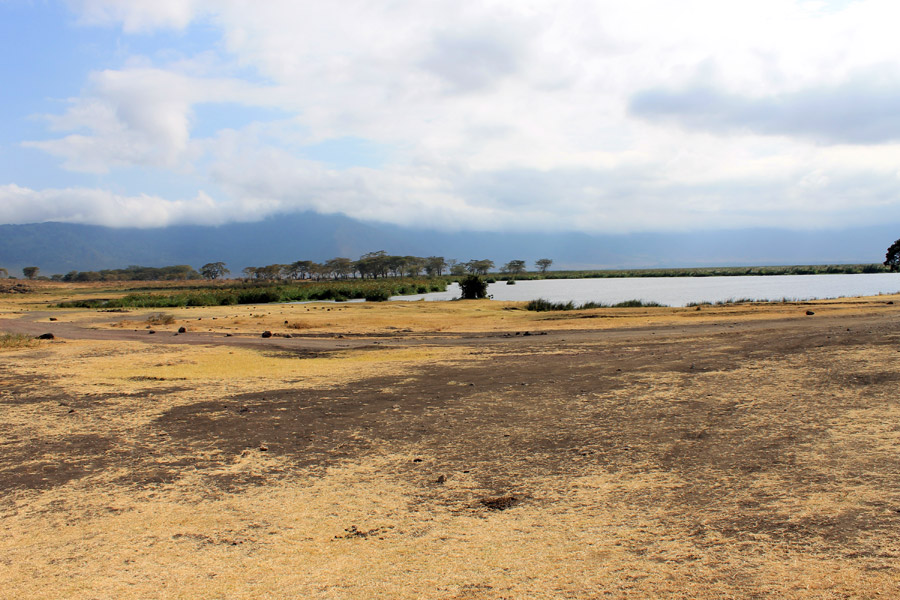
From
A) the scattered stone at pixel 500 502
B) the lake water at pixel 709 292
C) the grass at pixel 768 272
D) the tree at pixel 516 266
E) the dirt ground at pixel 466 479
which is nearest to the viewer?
the dirt ground at pixel 466 479

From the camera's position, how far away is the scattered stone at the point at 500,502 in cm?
535

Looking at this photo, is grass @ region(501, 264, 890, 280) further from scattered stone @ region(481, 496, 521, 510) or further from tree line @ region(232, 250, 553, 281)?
scattered stone @ region(481, 496, 521, 510)

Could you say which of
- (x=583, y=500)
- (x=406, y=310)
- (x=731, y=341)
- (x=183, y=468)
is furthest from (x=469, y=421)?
(x=406, y=310)

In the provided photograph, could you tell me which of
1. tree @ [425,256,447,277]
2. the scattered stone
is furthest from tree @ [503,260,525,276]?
the scattered stone

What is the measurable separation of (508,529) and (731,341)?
529 inches

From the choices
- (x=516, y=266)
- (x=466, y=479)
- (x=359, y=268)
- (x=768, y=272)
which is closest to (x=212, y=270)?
(x=359, y=268)

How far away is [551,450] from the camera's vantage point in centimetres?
705

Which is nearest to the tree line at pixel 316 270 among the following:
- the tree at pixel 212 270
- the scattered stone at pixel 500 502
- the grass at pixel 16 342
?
the tree at pixel 212 270

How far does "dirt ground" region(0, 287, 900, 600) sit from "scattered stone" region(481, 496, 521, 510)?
3cm

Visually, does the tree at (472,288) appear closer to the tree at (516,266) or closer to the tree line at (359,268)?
the tree line at (359,268)

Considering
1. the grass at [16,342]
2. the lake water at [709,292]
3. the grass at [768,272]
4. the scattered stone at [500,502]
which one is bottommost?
the grass at [16,342]

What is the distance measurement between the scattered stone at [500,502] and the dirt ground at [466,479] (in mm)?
31

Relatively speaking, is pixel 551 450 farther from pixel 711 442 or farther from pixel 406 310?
pixel 406 310

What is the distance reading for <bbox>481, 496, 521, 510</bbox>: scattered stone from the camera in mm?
5353
